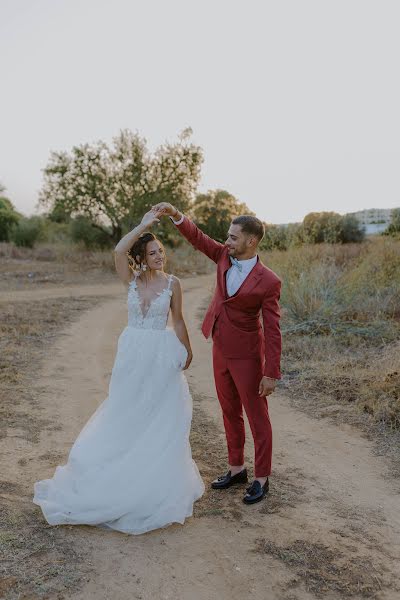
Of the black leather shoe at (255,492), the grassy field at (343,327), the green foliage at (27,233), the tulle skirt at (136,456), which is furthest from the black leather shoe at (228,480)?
the green foliage at (27,233)

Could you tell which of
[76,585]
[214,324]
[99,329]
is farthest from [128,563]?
[99,329]

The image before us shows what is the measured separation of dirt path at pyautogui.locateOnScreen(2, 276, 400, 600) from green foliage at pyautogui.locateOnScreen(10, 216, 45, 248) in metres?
22.3

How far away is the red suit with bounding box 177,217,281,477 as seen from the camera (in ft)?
12.3

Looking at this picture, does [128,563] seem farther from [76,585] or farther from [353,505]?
[353,505]

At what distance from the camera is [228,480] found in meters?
4.22

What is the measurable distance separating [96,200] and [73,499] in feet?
60.1

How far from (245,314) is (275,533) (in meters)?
1.40

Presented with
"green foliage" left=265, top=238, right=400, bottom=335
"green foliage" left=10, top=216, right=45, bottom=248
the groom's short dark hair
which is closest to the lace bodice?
the groom's short dark hair

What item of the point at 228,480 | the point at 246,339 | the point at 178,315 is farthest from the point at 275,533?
the point at 178,315

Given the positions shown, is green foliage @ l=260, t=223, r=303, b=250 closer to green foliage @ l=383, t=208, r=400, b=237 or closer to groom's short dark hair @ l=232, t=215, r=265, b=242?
green foliage @ l=383, t=208, r=400, b=237

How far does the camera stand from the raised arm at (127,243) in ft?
12.0

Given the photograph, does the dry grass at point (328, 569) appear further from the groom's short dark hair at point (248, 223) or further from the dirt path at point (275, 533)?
the groom's short dark hair at point (248, 223)

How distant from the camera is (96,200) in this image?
2100 centimetres

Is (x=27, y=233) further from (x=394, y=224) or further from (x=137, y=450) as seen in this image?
(x=137, y=450)
